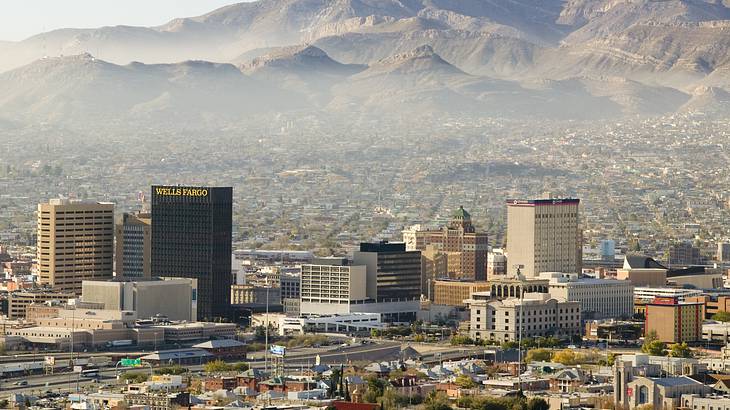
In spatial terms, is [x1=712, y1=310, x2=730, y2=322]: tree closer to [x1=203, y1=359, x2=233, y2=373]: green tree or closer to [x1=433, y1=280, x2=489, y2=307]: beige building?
[x1=433, y1=280, x2=489, y2=307]: beige building

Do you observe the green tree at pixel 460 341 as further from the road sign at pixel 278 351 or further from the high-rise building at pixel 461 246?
the high-rise building at pixel 461 246

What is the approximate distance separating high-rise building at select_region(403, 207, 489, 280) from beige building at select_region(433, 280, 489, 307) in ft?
20.2

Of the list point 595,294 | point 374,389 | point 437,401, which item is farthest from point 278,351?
point 595,294

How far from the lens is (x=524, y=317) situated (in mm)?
102812

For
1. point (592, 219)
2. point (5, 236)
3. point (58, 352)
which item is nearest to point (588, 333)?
point (58, 352)

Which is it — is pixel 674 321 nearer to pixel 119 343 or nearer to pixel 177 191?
pixel 119 343

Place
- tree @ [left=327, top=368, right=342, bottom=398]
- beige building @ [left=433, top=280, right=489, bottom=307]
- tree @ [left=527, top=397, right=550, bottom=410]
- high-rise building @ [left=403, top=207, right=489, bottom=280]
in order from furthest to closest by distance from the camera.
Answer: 1. high-rise building @ [left=403, top=207, right=489, bottom=280]
2. beige building @ [left=433, top=280, right=489, bottom=307]
3. tree @ [left=327, top=368, right=342, bottom=398]
4. tree @ [left=527, top=397, right=550, bottom=410]

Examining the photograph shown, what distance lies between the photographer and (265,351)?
3679 inches

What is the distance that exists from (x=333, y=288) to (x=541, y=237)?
1148 centimetres

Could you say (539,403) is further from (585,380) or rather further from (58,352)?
(58,352)

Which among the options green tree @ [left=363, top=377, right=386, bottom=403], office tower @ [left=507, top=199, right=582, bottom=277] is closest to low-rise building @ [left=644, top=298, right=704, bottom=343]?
office tower @ [left=507, top=199, right=582, bottom=277]

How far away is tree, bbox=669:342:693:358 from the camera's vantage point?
88938 millimetres

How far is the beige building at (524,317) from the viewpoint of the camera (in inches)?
4026

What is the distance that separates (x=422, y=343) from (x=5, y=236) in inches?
2992
